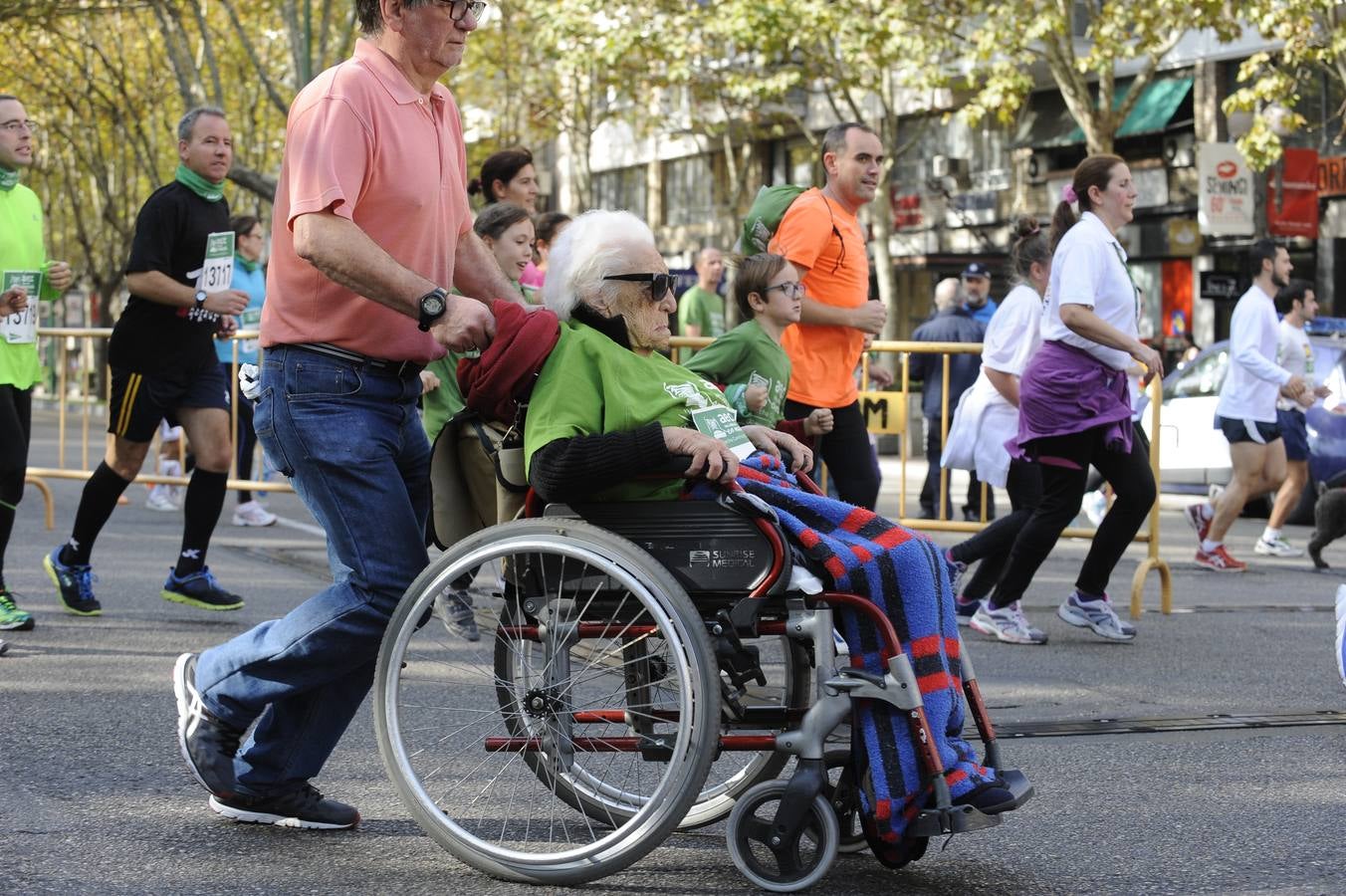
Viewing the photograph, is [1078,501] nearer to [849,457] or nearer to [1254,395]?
[849,457]

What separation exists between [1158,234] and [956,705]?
26.3 m

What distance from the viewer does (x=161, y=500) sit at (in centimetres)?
1358

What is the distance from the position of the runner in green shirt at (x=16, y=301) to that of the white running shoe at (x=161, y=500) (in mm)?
5792

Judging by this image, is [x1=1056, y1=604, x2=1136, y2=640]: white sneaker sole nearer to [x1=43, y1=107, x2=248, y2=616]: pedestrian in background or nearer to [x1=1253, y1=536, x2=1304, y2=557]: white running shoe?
[x1=43, y1=107, x2=248, y2=616]: pedestrian in background

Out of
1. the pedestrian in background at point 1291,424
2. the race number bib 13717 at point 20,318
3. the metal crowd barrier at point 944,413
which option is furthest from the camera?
the pedestrian in background at point 1291,424

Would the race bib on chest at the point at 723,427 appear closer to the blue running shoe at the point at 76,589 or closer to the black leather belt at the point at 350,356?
the black leather belt at the point at 350,356

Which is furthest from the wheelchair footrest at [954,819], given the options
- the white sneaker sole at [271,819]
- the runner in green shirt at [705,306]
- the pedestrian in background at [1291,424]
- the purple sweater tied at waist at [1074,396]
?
the runner in green shirt at [705,306]

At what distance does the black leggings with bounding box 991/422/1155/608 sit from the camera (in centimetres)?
752

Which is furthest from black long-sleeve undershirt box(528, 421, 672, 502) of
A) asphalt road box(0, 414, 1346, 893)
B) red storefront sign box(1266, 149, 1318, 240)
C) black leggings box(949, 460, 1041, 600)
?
red storefront sign box(1266, 149, 1318, 240)

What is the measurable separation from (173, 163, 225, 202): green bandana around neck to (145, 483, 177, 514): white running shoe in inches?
235

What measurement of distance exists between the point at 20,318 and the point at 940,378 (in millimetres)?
7574

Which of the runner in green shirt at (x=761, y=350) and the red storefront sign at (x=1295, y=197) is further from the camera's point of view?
the red storefront sign at (x=1295, y=197)

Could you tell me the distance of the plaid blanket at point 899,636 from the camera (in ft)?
12.3

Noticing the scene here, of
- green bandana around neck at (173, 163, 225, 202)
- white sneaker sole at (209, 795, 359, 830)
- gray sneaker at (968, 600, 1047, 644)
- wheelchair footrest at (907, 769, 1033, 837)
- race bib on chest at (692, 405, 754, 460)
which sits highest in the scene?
green bandana around neck at (173, 163, 225, 202)
